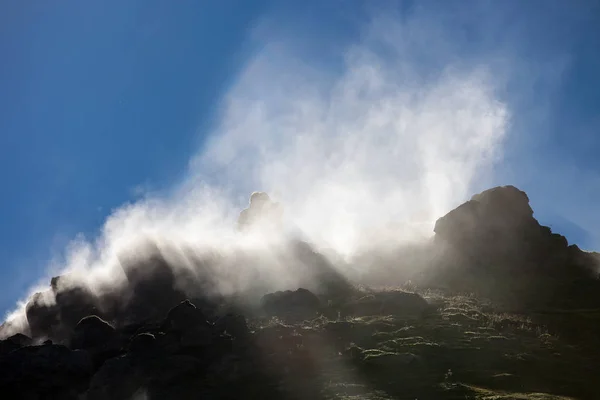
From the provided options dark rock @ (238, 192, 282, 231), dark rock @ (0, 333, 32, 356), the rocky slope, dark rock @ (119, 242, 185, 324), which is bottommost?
the rocky slope

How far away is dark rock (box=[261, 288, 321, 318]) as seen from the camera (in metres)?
104

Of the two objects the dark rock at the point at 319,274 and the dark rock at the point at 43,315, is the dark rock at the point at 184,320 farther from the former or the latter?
the dark rock at the point at 43,315

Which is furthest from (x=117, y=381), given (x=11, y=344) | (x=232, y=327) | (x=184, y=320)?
(x=11, y=344)

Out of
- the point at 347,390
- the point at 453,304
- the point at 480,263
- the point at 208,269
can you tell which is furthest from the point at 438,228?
the point at 347,390

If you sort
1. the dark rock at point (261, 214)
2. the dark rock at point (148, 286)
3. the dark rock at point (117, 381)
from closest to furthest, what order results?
the dark rock at point (117, 381) < the dark rock at point (148, 286) < the dark rock at point (261, 214)

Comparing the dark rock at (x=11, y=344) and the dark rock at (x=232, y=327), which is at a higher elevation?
the dark rock at (x=11, y=344)

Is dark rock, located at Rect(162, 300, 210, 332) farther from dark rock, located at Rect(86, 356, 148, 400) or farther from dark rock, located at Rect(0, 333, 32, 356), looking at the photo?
dark rock, located at Rect(0, 333, 32, 356)

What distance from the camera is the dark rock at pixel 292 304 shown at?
10394cm

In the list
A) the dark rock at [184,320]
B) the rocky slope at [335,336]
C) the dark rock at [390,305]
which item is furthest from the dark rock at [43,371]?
the dark rock at [390,305]

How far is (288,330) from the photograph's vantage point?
8400 centimetres

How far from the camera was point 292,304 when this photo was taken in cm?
10706

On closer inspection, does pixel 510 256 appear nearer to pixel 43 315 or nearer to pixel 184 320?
pixel 184 320

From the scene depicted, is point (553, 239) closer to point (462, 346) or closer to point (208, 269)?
point (462, 346)

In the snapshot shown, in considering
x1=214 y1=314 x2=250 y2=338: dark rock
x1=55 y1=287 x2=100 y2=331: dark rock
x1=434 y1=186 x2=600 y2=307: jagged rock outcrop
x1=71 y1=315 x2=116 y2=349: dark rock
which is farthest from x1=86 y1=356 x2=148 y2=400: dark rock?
x1=434 y1=186 x2=600 y2=307: jagged rock outcrop
